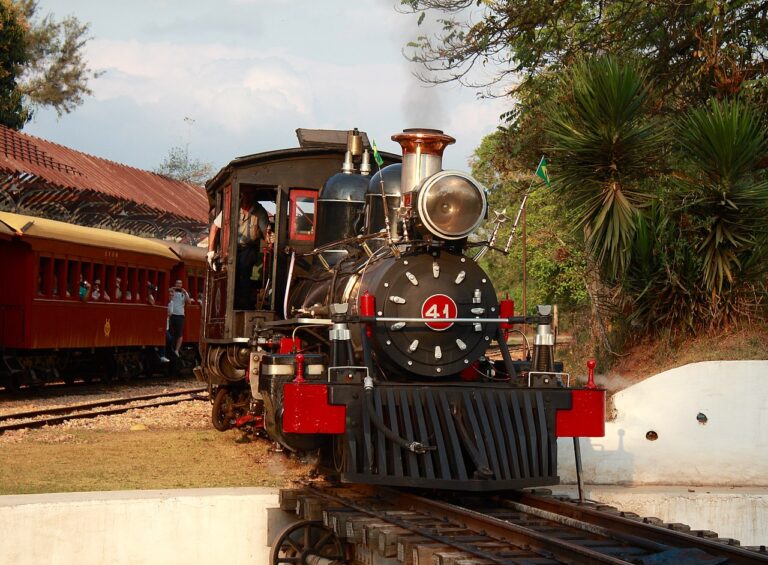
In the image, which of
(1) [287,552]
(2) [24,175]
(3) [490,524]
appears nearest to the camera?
(3) [490,524]

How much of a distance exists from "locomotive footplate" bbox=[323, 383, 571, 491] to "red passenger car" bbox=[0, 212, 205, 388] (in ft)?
35.1

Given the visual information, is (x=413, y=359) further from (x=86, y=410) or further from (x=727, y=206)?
(x=86, y=410)

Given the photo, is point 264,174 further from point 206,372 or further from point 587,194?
point 587,194

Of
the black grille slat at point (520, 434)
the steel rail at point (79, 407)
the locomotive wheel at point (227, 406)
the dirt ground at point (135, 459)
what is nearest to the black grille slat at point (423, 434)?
the black grille slat at point (520, 434)

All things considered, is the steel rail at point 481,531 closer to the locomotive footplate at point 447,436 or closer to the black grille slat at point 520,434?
the locomotive footplate at point 447,436

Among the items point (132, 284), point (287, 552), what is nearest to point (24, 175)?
point (132, 284)

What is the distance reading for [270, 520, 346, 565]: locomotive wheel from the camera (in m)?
7.01

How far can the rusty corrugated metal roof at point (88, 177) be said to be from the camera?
77.0 feet

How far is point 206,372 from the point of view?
1216 centimetres

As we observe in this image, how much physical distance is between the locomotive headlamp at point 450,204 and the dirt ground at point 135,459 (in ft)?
8.20

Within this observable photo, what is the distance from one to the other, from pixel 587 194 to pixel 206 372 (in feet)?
15.3

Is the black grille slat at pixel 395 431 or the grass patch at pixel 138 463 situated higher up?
the black grille slat at pixel 395 431

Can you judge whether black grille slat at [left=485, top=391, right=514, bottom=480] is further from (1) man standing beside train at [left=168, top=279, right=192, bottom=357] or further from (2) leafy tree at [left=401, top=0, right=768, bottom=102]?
(1) man standing beside train at [left=168, top=279, right=192, bottom=357]

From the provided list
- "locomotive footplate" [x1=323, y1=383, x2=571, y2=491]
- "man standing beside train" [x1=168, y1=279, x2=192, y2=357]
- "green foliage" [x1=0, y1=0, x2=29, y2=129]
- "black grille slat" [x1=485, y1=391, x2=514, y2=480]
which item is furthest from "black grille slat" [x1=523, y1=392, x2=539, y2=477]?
"green foliage" [x1=0, y1=0, x2=29, y2=129]
